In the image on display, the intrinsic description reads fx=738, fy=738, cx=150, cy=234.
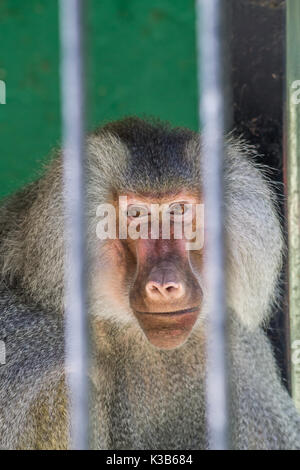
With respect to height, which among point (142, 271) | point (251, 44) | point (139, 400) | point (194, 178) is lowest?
point (139, 400)

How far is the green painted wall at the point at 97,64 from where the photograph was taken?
2805 millimetres

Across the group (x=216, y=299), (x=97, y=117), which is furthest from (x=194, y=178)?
(x=97, y=117)

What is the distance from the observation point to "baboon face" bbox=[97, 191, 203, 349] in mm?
1747

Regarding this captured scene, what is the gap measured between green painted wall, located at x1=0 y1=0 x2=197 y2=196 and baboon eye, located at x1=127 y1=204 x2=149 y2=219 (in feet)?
3.02

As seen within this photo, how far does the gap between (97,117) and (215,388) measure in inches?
61.9

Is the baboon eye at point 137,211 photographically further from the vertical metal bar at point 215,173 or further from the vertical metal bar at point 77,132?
the vertical metal bar at point 77,132

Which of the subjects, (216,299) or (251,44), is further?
(251,44)

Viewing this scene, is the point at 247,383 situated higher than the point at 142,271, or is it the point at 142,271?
the point at 142,271

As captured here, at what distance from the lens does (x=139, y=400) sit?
198 cm

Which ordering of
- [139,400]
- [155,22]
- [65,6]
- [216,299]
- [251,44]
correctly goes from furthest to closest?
[155,22], [251,44], [139,400], [216,299], [65,6]

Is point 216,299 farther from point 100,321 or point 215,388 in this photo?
point 100,321

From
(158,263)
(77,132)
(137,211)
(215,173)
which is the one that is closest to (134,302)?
(158,263)

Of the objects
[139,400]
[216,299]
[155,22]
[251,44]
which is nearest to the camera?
[216,299]

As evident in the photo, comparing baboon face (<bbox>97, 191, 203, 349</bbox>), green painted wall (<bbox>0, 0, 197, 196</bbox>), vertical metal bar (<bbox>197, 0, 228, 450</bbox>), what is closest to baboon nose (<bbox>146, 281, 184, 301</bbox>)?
baboon face (<bbox>97, 191, 203, 349</bbox>)
